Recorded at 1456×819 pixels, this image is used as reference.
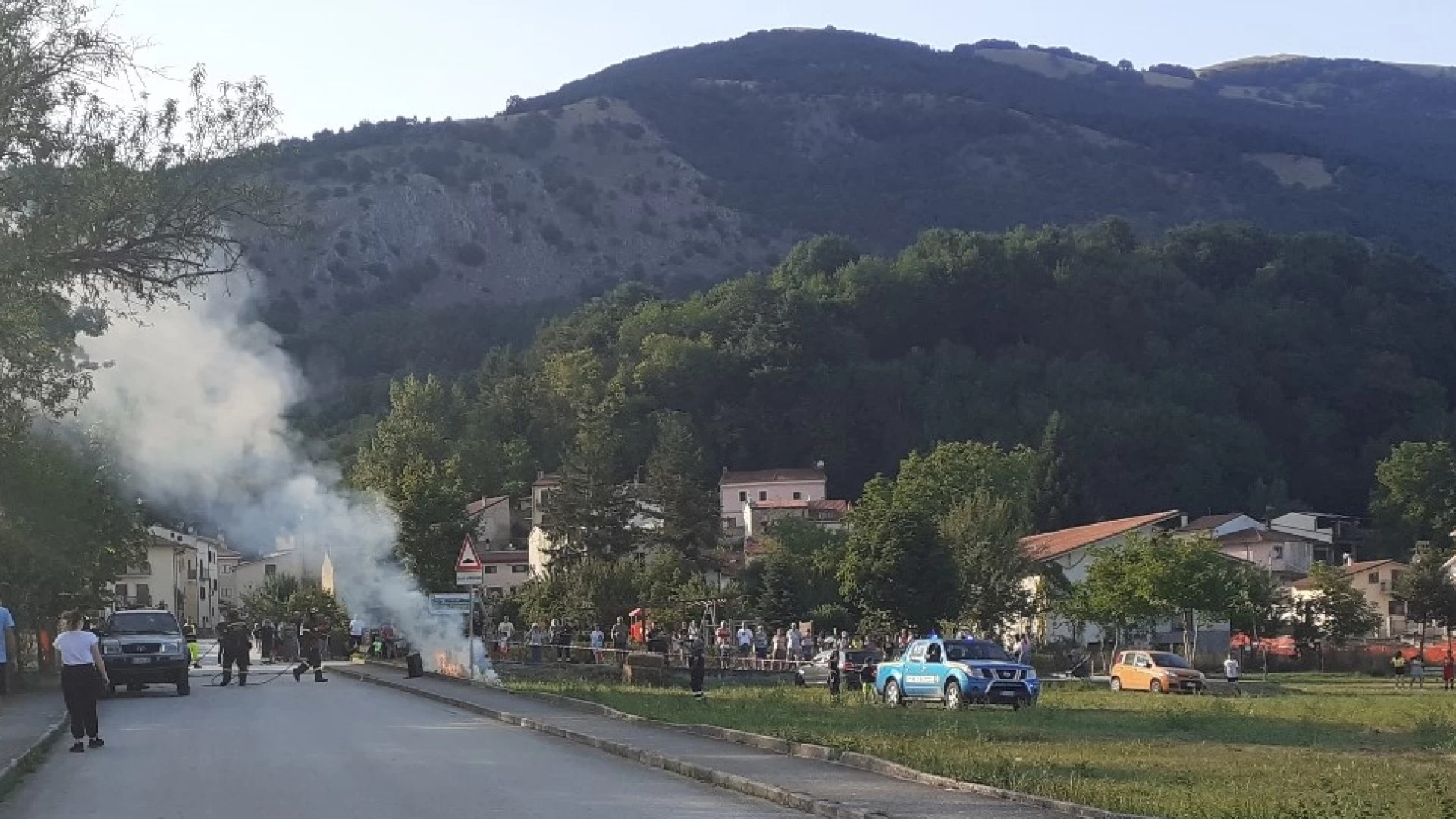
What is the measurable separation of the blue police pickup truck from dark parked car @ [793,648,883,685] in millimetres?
2665

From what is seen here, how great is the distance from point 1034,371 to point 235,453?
10193 cm

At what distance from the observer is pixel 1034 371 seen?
13975 cm

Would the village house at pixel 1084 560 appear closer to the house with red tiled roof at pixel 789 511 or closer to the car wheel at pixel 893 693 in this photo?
the house with red tiled roof at pixel 789 511

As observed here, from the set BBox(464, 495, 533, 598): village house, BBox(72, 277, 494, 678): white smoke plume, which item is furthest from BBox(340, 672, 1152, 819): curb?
BBox(464, 495, 533, 598): village house

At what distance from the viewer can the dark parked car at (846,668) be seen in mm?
40844

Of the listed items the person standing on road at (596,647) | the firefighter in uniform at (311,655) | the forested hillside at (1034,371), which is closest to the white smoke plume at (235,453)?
the firefighter in uniform at (311,655)

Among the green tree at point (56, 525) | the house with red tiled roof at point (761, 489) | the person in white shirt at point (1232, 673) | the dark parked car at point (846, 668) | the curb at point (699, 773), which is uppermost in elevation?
the house with red tiled roof at point (761, 489)

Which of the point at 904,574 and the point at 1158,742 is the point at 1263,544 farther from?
the point at 1158,742

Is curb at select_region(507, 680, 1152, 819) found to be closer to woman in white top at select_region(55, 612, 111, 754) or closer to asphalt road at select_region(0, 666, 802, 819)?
asphalt road at select_region(0, 666, 802, 819)

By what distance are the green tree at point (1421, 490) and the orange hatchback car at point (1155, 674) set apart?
70853 millimetres

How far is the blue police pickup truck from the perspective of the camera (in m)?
33.6

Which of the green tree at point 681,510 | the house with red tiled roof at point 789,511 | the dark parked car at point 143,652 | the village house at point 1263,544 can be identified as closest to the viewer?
the dark parked car at point 143,652

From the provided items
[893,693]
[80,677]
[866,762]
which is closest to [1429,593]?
[893,693]

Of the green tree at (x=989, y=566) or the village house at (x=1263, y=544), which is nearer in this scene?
the green tree at (x=989, y=566)
